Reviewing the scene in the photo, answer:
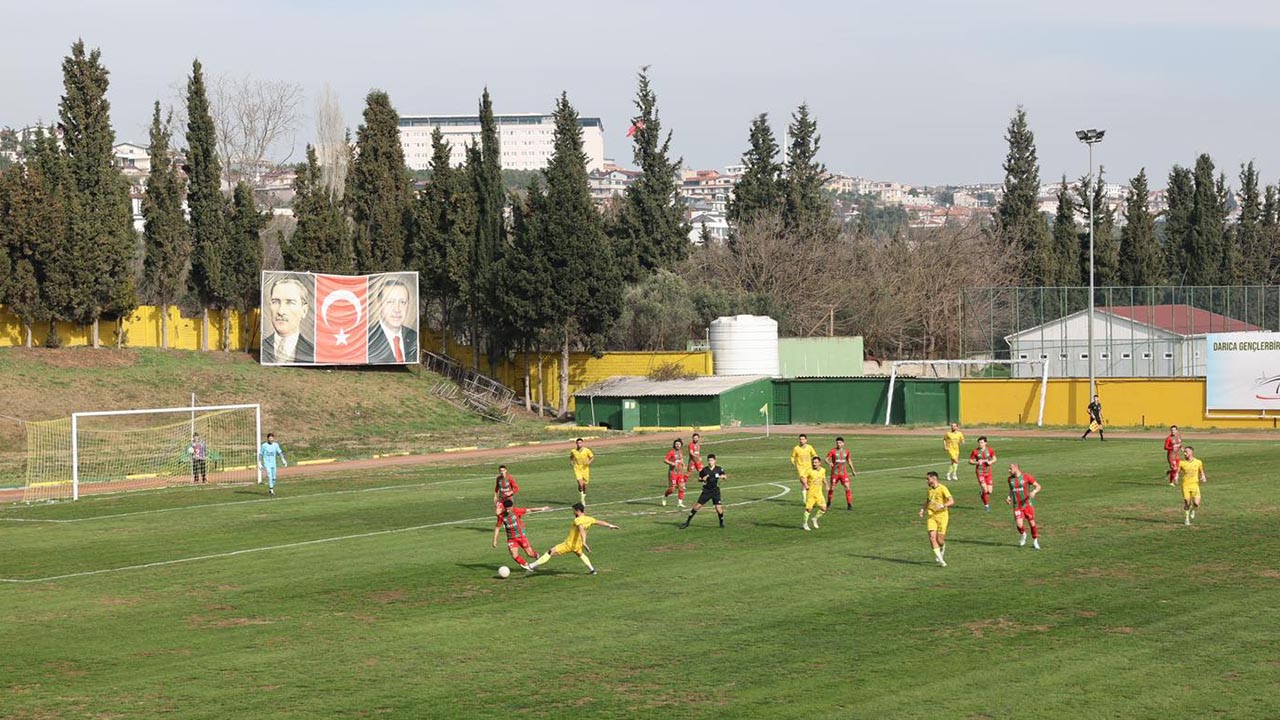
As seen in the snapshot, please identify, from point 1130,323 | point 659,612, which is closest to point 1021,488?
point 659,612

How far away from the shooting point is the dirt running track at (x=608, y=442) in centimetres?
5345

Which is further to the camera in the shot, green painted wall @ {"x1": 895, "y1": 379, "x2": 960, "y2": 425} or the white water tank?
the white water tank

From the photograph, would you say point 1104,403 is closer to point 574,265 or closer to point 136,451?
point 574,265

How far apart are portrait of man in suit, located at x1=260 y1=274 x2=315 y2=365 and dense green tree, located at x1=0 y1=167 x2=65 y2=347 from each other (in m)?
12.1

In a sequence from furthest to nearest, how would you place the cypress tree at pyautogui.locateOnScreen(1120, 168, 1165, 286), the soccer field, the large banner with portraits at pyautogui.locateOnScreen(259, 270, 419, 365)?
the cypress tree at pyautogui.locateOnScreen(1120, 168, 1165, 286) → the large banner with portraits at pyautogui.locateOnScreen(259, 270, 419, 365) → the soccer field

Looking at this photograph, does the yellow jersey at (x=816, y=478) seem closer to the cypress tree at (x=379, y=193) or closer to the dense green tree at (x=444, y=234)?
the dense green tree at (x=444, y=234)

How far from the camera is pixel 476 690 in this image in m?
19.0

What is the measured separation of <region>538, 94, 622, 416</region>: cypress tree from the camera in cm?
8250

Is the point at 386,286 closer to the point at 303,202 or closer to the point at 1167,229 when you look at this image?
the point at 303,202

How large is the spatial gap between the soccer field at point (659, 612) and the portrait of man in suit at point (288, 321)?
4032cm

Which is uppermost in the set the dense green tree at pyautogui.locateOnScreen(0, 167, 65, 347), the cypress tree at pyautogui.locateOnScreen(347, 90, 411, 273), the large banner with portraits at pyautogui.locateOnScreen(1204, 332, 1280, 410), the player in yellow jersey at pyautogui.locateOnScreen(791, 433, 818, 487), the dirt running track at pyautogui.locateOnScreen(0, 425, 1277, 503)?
the cypress tree at pyautogui.locateOnScreen(347, 90, 411, 273)

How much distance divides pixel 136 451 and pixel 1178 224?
9310cm

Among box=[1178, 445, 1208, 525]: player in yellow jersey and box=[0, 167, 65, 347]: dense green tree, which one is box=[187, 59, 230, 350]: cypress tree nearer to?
box=[0, 167, 65, 347]: dense green tree

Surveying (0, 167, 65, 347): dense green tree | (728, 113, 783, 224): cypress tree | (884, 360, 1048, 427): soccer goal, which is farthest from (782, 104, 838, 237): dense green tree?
(0, 167, 65, 347): dense green tree
